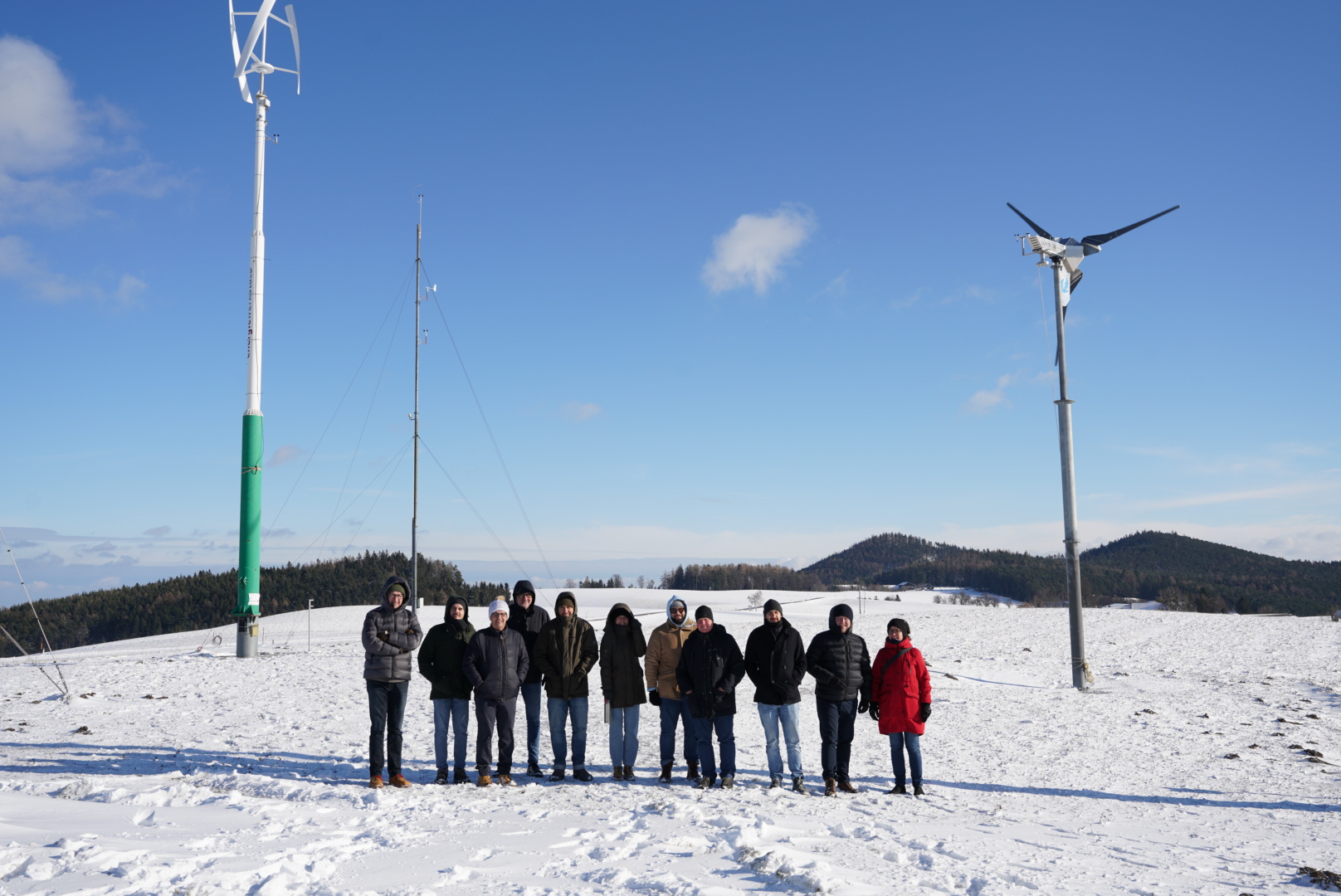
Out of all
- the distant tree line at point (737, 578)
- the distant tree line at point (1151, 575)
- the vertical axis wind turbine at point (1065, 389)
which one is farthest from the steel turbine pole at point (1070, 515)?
the distant tree line at point (737, 578)

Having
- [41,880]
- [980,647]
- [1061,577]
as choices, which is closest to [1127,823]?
[41,880]

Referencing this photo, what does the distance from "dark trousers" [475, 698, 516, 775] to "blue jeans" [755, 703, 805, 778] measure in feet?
8.74

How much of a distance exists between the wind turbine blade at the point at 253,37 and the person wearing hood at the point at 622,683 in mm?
22228

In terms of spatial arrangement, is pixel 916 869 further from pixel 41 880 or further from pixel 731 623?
pixel 731 623

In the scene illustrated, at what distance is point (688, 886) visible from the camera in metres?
5.37

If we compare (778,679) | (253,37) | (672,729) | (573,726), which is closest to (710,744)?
(672,729)

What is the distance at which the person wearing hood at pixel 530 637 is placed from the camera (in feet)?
30.0

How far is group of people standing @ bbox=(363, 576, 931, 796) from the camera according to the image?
8539mm

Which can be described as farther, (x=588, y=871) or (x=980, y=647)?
(x=980, y=647)

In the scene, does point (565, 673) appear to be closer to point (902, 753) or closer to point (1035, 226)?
point (902, 753)

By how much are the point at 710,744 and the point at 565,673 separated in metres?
1.70

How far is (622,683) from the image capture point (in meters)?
8.98

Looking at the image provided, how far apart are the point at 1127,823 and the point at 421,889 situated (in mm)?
6211

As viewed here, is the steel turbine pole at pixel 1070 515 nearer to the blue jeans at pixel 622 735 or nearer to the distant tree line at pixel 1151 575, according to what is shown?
the blue jeans at pixel 622 735
